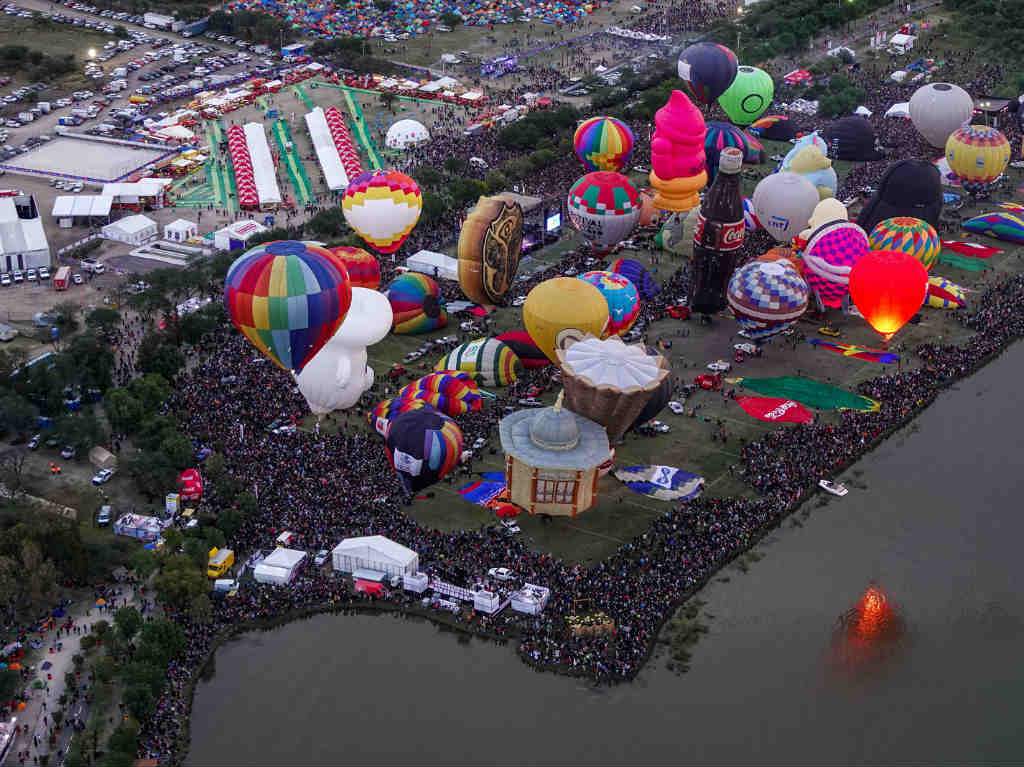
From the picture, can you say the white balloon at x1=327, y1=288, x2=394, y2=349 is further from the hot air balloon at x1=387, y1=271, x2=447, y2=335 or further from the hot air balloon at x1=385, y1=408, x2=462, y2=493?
the hot air balloon at x1=387, y1=271, x2=447, y2=335

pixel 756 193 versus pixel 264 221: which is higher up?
pixel 756 193

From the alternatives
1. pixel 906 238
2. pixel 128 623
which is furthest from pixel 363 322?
pixel 906 238

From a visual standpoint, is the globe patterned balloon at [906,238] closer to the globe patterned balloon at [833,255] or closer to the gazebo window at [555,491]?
the globe patterned balloon at [833,255]

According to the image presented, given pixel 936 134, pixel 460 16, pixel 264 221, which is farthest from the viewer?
pixel 460 16

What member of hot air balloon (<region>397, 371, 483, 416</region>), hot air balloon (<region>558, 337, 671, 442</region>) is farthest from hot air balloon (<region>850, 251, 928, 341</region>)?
hot air balloon (<region>397, 371, 483, 416</region>)

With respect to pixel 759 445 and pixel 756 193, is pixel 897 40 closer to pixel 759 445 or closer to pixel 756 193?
pixel 756 193

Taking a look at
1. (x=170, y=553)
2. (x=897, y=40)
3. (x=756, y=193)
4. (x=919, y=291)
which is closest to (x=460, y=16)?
(x=897, y=40)

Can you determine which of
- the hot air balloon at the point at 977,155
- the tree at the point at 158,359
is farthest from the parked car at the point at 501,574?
the hot air balloon at the point at 977,155
